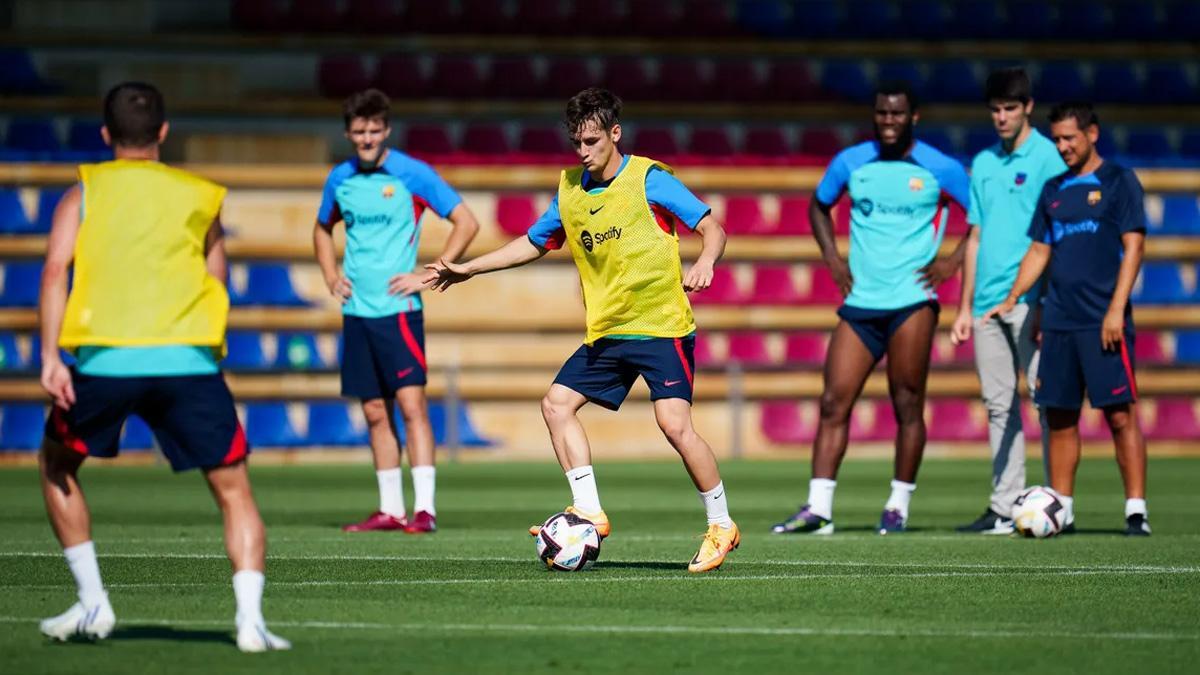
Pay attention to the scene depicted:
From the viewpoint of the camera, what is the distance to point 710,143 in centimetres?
2361

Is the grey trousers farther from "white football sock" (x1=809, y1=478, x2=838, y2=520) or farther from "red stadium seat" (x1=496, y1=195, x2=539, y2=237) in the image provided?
"red stadium seat" (x1=496, y1=195, x2=539, y2=237)

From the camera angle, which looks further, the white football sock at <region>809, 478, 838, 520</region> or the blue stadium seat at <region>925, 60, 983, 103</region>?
the blue stadium seat at <region>925, 60, 983, 103</region>

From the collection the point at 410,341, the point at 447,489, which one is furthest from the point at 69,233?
the point at 447,489

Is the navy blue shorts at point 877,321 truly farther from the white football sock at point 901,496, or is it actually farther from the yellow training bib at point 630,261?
the yellow training bib at point 630,261

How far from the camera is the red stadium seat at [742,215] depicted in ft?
71.6

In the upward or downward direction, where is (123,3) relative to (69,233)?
upward

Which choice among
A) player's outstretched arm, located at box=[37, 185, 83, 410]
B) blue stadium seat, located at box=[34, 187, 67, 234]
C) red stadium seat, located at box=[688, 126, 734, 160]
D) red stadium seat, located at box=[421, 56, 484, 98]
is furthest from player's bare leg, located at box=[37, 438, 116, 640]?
red stadium seat, located at box=[421, 56, 484, 98]

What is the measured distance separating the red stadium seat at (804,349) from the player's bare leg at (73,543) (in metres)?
15.4

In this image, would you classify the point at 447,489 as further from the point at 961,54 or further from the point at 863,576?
the point at 961,54

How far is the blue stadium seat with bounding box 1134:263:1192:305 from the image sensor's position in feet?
71.8

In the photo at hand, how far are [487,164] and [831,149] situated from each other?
170 inches

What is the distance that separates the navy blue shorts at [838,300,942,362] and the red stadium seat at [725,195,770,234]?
11.1 m

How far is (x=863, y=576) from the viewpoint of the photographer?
26.9 feet

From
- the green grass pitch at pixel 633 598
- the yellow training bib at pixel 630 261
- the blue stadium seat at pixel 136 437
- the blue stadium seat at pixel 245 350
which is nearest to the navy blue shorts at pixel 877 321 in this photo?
the green grass pitch at pixel 633 598
